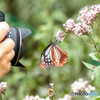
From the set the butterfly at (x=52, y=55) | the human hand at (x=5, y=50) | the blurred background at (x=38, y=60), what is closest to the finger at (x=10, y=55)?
the human hand at (x=5, y=50)

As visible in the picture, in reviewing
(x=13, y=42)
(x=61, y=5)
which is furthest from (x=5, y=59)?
(x=61, y=5)

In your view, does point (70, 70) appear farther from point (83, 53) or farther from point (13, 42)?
point (13, 42)

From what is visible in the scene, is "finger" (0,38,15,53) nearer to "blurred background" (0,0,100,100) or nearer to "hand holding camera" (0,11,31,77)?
"hand holding camera" (0,11,31,77)

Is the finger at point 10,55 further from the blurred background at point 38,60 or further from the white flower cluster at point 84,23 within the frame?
the blurred background at point 38,60

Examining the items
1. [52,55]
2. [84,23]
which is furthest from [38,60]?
[84,23]

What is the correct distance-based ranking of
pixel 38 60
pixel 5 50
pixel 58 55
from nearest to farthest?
pixel 5 50, pixel 58 55, pixel 38 60

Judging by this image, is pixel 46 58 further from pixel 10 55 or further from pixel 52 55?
pixel 10 55

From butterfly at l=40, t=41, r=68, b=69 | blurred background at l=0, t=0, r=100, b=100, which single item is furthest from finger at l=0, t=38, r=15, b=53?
Answer: blurred background at l=0, t=0, r=100, b=100
